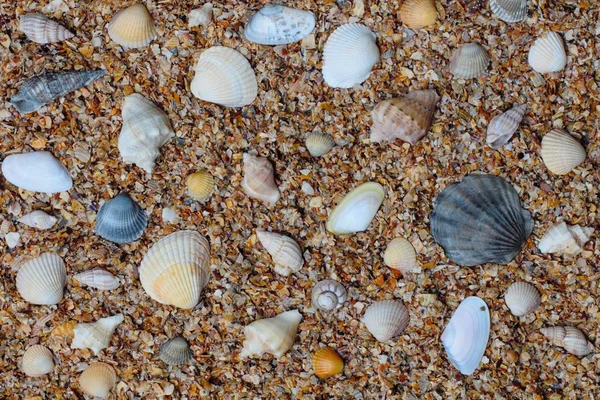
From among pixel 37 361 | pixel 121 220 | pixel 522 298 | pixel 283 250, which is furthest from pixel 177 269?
pixel 522 298

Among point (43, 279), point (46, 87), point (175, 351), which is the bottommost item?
point (175, 351)

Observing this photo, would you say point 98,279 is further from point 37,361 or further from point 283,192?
point 283,192

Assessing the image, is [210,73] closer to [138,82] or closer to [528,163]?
[138,82]

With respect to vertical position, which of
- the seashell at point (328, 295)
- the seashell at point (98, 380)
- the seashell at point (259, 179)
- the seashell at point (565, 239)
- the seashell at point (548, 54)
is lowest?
the seashell at point (98, 380)

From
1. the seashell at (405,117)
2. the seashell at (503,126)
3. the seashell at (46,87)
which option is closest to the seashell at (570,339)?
the seashell at (503,126)

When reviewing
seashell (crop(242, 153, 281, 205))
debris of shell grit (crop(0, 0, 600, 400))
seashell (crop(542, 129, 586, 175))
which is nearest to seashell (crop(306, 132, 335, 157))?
debris of shell grit (crop(0, 0, 600, 400))

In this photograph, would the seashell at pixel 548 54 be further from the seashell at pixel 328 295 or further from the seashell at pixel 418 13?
the seashell at pixel 328 295
